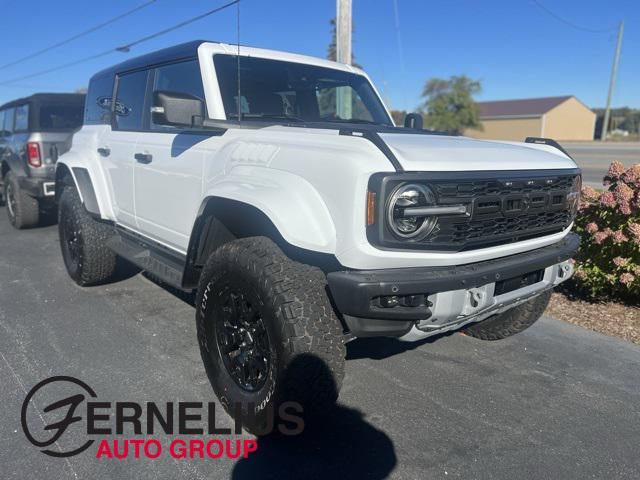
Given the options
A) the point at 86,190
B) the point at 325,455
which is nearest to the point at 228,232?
the point at 325,455

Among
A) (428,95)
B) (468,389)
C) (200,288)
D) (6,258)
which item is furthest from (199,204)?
(428,95)

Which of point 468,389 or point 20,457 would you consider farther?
point 468,389

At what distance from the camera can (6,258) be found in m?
6.39

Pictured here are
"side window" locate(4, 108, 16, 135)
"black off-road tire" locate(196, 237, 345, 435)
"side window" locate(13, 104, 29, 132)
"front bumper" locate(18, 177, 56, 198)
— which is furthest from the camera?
"side window" locate(4, 108, 16, 135)

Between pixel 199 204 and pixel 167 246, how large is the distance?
0.76 metres

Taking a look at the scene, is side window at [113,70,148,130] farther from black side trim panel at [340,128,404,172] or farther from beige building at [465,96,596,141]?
beige building at [465,96,596,141]

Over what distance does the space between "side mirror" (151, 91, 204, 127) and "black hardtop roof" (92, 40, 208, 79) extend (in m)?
0.63

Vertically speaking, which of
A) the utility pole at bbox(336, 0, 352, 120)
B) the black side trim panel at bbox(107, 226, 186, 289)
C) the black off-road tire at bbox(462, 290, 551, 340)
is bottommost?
the black off-road tire at bbox(462, 290, 551, 340)

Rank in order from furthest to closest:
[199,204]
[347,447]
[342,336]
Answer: [199,204] → [347,447] → [342,336]

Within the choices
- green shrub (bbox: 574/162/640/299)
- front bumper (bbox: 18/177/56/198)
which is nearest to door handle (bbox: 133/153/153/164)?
green shrub (bbox: 574/162/640/299)

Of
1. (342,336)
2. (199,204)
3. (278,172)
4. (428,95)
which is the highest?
(428,95)

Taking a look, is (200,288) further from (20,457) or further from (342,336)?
(20,457)

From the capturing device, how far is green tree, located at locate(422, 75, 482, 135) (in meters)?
57.6

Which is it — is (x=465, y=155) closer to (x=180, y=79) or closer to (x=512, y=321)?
(x=512, y=321)
